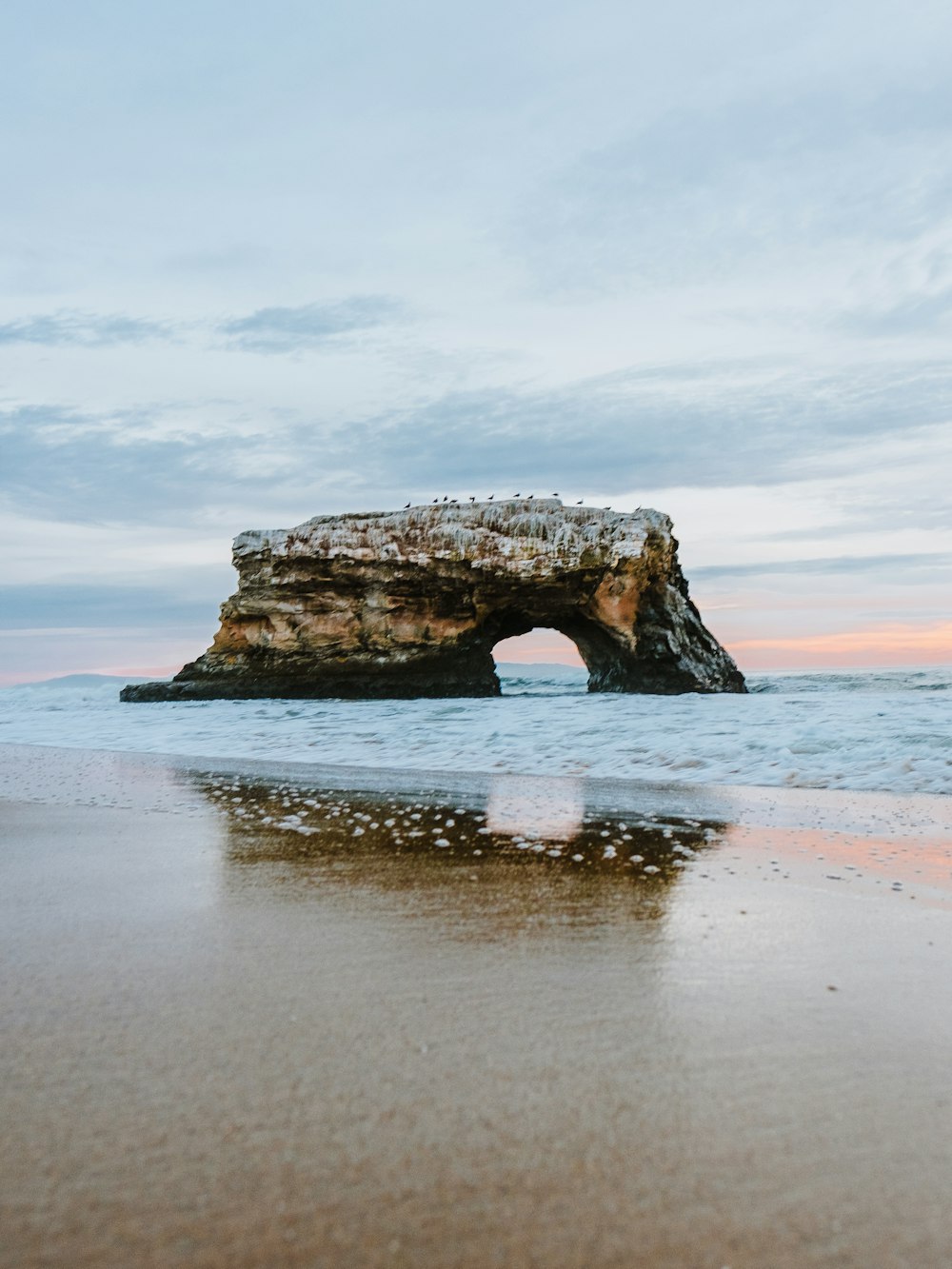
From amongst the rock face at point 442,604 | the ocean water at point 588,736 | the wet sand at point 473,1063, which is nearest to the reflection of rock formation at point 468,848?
the wet sand at point 473,1063

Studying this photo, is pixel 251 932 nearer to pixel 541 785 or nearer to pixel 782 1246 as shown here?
pixel 782 1246

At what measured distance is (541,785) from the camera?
257 inches

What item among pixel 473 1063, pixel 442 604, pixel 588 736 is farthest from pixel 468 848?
pixel 442 604

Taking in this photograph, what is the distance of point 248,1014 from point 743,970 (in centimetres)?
118

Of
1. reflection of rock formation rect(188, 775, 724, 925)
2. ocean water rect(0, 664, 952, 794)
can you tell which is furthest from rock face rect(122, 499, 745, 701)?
reflection of rock formation rect(188, 775, 724, 925)

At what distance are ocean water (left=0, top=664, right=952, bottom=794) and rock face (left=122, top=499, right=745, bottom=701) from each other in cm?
231

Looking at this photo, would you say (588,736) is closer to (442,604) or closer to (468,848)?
(468,848)

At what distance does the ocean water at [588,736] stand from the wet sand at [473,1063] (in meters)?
3.74

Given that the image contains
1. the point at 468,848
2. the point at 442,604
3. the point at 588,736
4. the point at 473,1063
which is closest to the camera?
the point at 473,1063

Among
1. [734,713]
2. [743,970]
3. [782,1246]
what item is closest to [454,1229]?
[782,1246]

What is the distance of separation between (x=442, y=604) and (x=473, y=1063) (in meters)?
16.4

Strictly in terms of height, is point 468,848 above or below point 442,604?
below

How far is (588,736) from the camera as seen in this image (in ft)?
30.3

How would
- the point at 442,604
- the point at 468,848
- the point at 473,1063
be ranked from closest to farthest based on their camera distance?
the point at 473,1063, the point at 468,848, the point at 442,604
